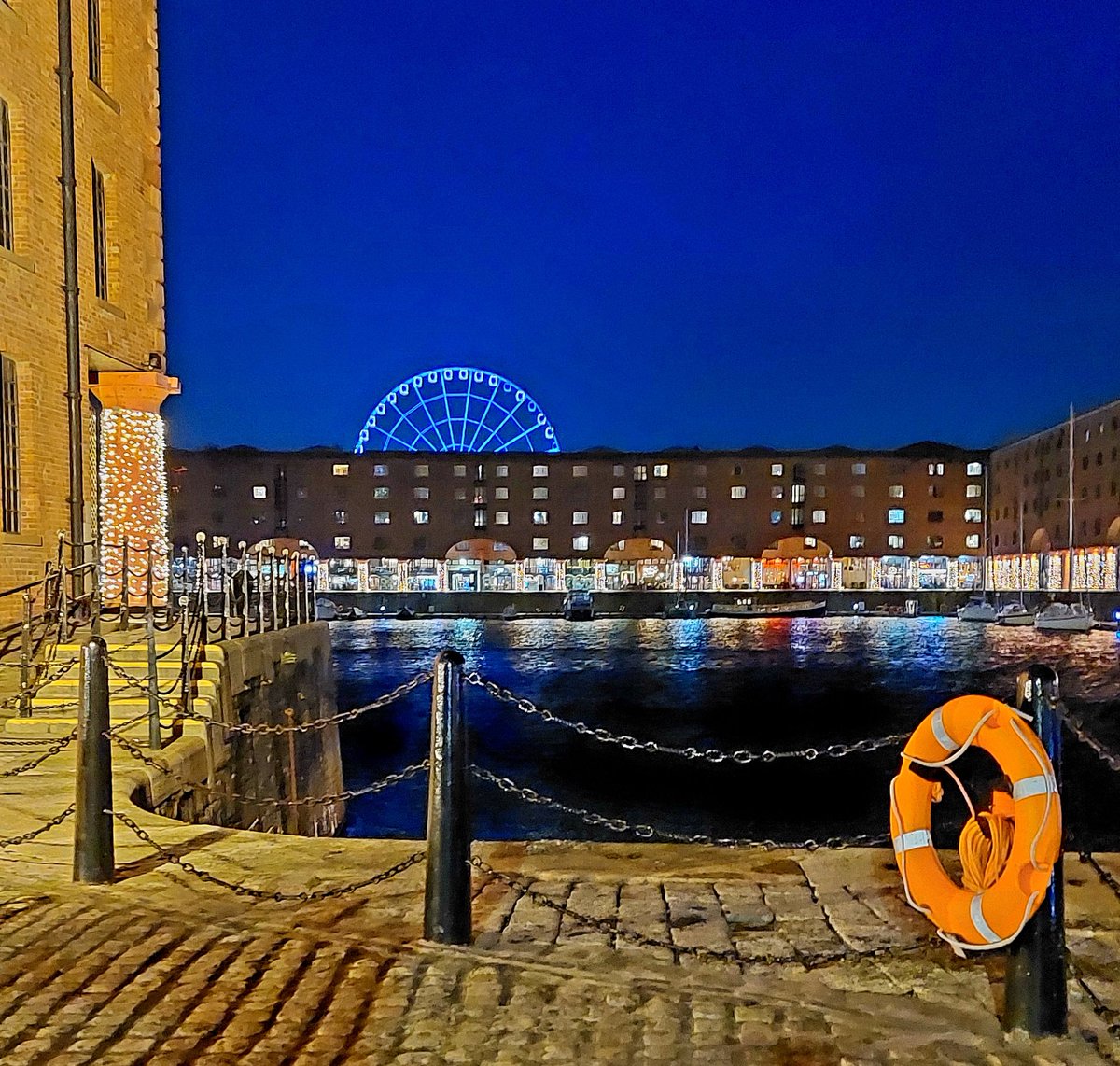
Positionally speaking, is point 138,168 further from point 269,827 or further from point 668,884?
point 668,884

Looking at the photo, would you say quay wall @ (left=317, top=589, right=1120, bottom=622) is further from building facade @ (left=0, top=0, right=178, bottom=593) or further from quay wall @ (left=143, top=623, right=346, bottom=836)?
building facade @ (left=0, top=0, right=178, bottom=593)

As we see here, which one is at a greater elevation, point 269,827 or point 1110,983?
point 1110,983

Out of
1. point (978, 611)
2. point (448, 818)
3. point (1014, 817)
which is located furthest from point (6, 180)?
point (978, 611)

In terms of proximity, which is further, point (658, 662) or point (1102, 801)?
point (658, 662)

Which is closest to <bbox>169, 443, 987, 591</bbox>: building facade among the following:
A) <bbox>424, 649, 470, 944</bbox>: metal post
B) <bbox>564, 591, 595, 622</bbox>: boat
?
<bbox>564, 591, 595, 622</bbox>: boat

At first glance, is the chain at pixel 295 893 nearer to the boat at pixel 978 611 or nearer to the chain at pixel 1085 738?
the chain at pixel 1085 738

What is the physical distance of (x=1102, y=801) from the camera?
17562 millimetres

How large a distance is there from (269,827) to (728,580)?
70.3 metres

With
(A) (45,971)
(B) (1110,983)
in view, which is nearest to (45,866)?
(A) (45,971)

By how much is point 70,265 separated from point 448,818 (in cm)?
1394

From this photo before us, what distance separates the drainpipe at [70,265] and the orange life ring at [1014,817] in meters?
14.0

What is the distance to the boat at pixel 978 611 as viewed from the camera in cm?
6588

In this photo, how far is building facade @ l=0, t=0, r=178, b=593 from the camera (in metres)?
14.1

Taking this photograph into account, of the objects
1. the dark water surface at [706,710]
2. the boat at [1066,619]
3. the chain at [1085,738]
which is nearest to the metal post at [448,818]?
the chain at [1085,738]
